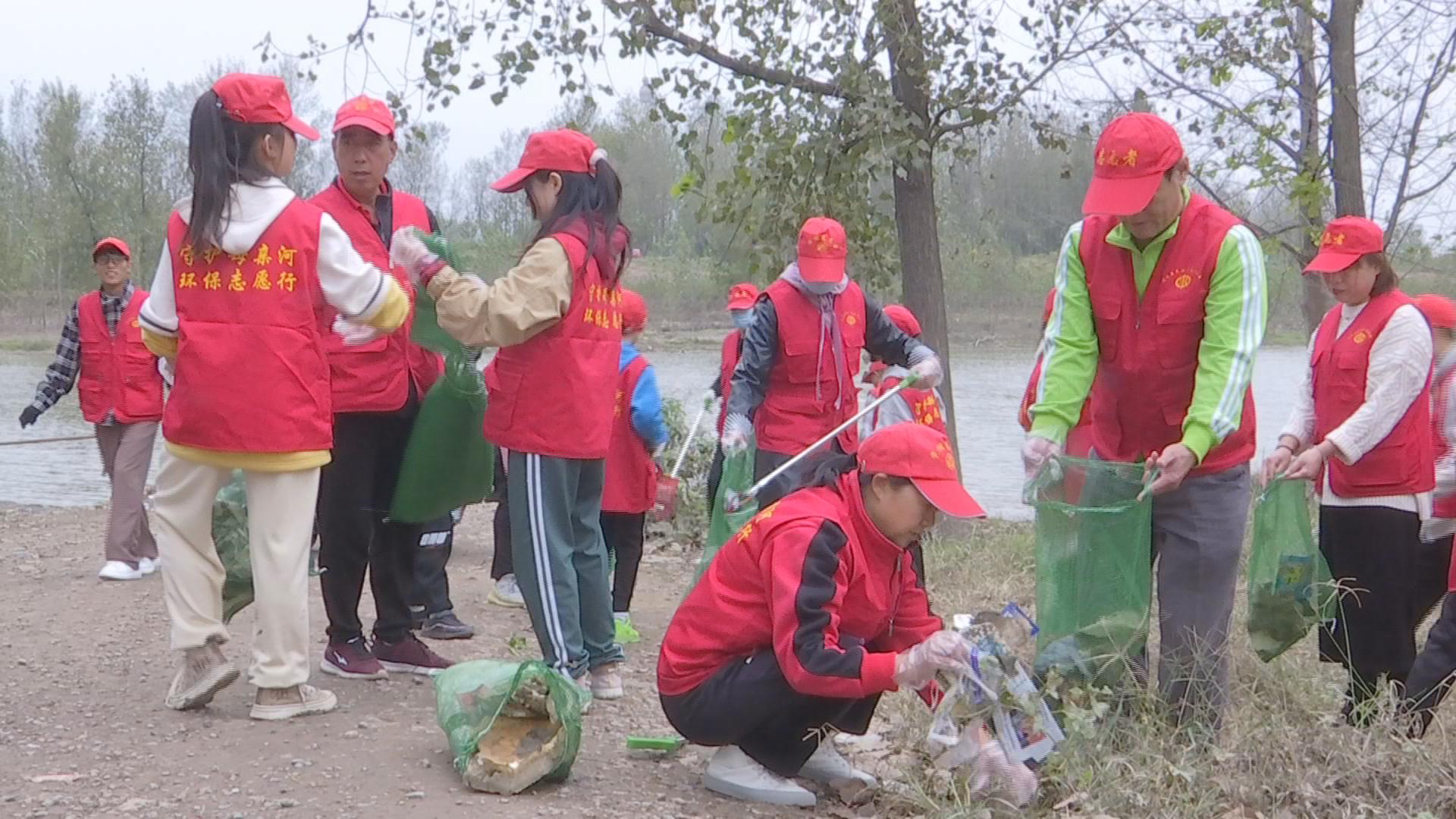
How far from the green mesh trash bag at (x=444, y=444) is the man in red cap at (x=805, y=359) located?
121cm

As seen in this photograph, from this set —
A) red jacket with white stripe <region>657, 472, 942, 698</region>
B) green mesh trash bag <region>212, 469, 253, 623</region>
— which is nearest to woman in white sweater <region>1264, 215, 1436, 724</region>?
red jacket with white stripe <region>657, 472, 942, 698</region>

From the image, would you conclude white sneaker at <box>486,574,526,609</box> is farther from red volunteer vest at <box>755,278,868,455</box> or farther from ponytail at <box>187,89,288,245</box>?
ponytail at <box>187,89,288,245</box>

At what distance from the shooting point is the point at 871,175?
822 centimetres

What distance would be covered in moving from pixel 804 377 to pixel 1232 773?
240 centimetres

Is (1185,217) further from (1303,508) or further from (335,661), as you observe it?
(335,661)

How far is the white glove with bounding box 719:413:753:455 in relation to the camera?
5504 millimetres

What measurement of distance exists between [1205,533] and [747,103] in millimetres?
5351

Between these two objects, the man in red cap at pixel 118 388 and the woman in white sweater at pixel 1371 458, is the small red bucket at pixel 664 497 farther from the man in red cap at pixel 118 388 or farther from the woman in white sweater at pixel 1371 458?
the man in red cap at pixel 118 388

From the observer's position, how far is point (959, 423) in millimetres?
17328

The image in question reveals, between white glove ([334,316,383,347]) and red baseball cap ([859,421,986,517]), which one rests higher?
white glove ([334,316,383,347])

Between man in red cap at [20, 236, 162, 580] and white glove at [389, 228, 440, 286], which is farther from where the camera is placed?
man in red cap at [20, 236, 162, 580]

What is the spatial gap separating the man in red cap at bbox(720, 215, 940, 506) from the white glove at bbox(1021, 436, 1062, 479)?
67.3 inches

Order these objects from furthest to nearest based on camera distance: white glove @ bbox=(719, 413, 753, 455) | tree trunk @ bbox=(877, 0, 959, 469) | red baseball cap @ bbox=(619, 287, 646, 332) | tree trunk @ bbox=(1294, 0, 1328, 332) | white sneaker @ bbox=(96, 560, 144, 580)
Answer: tree trunk @ bbox=(1294, 0, 1328, 332), tree trunk @ bbox=(877, 0, 959, 469), white sneaker @ bbox=(96, 560, 144, 580), red baseball cap @ bbox=(619, 287, 646, 332), white glove @ bbox=(719, 413, 753, 455)

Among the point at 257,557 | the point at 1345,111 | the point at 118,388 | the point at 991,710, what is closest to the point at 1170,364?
the point at 991,710
